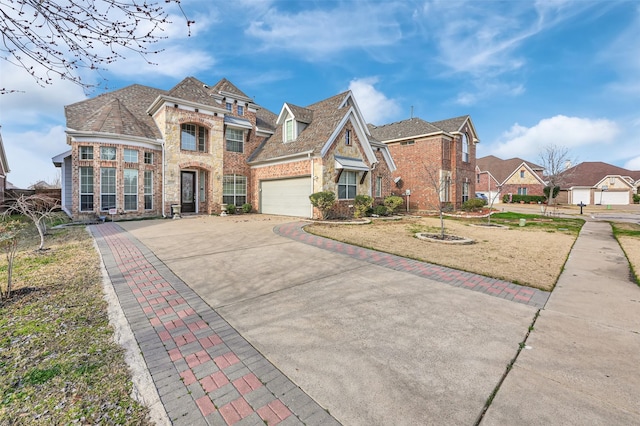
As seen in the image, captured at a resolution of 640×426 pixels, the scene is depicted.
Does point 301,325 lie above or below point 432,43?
below

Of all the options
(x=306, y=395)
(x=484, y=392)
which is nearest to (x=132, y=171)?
(x=306, y=395)

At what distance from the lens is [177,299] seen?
14.4 ft

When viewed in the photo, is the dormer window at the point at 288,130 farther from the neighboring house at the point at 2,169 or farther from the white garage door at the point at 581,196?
the white garage door at the point at 581,196

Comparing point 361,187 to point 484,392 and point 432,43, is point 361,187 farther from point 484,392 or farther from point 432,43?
point 484,392

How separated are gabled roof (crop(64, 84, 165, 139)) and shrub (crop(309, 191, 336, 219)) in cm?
1066

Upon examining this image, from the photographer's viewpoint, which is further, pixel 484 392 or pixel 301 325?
pixel 301 325

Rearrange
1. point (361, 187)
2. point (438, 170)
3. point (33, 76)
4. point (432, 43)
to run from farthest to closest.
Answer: point (438, 170) < point (361, 187) < point (432, 43) < point (33, 76)

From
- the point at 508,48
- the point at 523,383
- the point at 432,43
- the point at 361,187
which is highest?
the point at 432,43

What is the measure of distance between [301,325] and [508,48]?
652 inches

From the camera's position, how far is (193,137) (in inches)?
711

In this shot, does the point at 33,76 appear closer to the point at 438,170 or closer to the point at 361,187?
the point at 361,187

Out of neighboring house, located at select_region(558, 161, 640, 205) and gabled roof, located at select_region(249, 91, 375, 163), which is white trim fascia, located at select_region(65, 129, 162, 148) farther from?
neighboring house, located at select_region(558, 161, 640, 205)

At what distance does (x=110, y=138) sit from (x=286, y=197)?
10348 millimetres

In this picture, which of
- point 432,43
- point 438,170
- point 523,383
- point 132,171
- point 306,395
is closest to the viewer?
point 306,395
